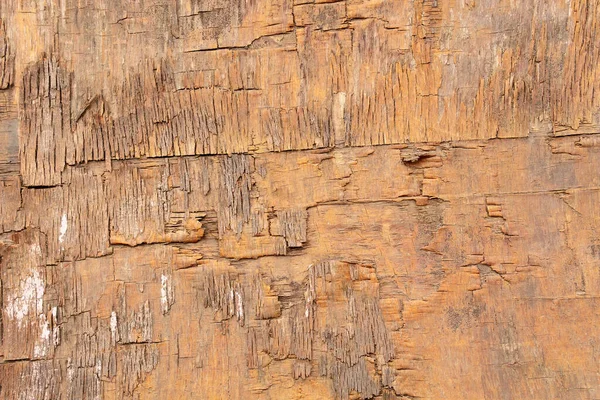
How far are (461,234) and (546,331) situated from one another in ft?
1.60

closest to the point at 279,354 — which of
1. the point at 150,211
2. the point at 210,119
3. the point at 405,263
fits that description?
the point at 405,263

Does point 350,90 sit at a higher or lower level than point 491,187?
higher

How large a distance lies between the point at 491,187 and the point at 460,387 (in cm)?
79

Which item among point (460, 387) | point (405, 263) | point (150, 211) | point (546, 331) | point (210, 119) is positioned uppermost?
point (210, 119)

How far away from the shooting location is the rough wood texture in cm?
227

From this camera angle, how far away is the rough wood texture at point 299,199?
7.44 feet

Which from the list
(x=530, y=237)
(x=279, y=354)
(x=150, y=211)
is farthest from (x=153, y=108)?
(x=530, y=237)

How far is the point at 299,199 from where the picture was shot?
2.37m

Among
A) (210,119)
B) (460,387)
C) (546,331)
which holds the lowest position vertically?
(460,387)

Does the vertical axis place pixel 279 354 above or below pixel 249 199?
below

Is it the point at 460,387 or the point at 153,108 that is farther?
the point at 153,108

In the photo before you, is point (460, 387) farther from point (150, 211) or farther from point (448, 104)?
point (150, 211)

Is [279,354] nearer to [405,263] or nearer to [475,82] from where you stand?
[405,263]

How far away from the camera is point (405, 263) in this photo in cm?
232
